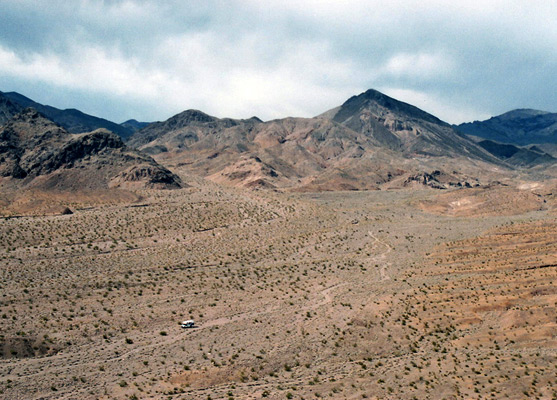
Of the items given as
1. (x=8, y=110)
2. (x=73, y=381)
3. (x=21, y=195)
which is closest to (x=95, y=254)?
(x=73, y=381)

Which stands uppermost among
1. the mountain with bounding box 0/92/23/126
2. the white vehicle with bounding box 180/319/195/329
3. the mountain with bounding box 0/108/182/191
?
the mountain with bounding box 0/92/23/126

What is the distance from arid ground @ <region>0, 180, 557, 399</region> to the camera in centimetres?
3023

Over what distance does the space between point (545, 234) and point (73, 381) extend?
55.2 metres

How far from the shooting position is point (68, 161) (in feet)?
328

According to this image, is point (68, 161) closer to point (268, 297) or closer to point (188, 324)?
point (268, 297)

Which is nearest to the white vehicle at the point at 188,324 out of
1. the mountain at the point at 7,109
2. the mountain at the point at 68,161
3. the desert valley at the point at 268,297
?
the desert valley at the point at 268,297

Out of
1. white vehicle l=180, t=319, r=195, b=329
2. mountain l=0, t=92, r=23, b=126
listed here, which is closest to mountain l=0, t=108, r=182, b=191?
white vehicle l=180, t=319, r=195, b=329

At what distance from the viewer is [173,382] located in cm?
2978

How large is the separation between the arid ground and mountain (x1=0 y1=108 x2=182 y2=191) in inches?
913

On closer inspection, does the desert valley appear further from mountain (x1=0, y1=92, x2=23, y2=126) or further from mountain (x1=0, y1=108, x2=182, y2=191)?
mountain (x1=0, y1=92, x2=23, y2=126)

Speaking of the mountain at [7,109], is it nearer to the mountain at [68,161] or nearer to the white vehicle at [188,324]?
the mountain at [68,161]

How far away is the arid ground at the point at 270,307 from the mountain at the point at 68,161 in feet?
76.1

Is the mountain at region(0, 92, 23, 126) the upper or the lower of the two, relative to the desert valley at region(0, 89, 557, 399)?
upper

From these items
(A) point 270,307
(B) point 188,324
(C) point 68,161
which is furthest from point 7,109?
(B) point 188,324
